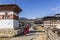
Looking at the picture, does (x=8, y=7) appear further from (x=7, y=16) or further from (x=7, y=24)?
(x=7, y=24)

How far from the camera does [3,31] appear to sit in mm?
22656

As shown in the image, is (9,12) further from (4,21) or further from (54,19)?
(54,19)

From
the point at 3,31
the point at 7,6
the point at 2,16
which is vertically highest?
the point at 7,6

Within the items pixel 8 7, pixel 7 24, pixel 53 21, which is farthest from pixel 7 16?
pixel 53 21

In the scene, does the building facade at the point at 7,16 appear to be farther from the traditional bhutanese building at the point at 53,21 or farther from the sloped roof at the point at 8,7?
the traditional bhutanese building at the point at 53,21

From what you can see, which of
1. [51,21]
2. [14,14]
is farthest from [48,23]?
[14,14]

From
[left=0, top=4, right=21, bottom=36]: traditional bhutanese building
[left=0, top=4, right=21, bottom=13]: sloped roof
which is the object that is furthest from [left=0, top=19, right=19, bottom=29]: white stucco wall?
[left=0, top=4, right=21, bottom=13]: sloped roof

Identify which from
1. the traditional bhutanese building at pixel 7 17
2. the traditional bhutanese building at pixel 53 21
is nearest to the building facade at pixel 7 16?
the traditional bhutanese building at pixel 7 17

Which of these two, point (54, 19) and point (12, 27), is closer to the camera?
point (12, 27)

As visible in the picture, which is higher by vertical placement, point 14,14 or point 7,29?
point 14,14

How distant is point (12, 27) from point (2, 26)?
4.85 ft

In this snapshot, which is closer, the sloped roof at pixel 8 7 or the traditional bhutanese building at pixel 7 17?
the sloped roof at pixel 8 7

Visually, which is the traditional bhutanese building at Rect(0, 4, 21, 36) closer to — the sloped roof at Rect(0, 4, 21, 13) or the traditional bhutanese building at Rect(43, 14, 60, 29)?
the sloped roof at Rect(0, 4, 21, 13)

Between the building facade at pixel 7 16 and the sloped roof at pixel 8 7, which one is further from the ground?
the sloped roof at pixel 8 7
